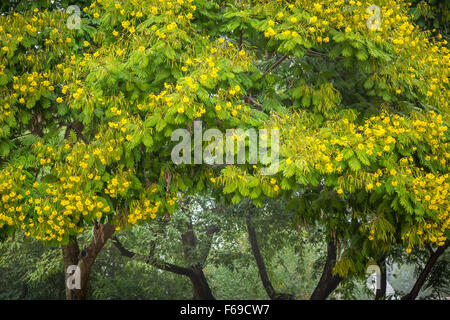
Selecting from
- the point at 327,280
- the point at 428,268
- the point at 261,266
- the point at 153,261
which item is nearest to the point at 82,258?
the point at 153,261

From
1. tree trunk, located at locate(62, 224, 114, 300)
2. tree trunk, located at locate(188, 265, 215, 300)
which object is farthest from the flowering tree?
tree trunk, located at locate(188, 265, 215, 300)

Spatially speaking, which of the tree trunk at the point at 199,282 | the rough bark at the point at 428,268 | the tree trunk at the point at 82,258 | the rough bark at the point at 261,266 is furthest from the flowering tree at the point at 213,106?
the tree trunk at the point at 199,282

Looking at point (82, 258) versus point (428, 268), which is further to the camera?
point (428, 268)

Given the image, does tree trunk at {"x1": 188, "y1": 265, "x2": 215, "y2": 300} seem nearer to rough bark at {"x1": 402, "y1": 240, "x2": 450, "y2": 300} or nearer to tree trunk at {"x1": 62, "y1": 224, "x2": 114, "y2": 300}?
tree trunk at {"x1": 62, "y1": 224, "x2": 114, "y2": 300}

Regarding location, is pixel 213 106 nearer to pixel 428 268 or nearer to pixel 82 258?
pixel 82 258

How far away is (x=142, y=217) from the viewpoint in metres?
7.85

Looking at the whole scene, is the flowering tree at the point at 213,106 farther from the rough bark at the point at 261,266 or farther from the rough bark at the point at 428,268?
the rough bark at the point at 261,266

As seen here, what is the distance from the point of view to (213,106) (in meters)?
6.91

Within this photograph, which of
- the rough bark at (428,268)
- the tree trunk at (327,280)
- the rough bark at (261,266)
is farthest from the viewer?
the rough bark at (261,266)

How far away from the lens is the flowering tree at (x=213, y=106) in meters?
6.76

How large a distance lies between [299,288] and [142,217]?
12373 mm

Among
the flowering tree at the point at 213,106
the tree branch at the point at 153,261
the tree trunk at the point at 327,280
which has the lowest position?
the tree trunk at the point at 327,280

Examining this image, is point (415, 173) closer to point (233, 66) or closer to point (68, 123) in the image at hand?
point (233, 66)
